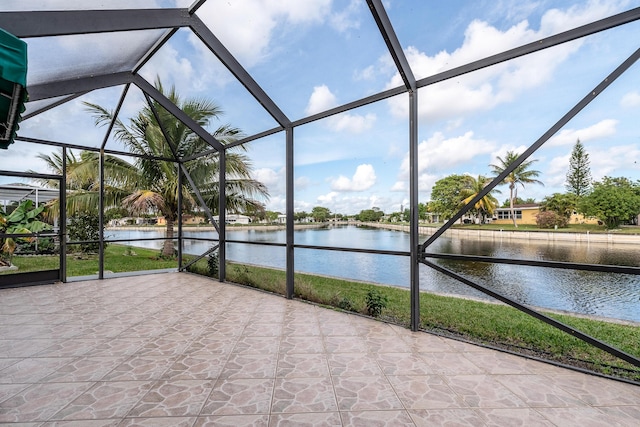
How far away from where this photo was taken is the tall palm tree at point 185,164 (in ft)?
26.2

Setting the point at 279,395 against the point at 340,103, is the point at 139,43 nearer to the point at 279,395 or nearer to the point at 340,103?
the point at 340,103

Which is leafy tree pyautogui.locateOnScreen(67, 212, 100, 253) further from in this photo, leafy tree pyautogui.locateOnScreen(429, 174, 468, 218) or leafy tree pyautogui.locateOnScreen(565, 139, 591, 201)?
leafy tree pyautogui.locateOnScreen(565, 139, 591, 201)

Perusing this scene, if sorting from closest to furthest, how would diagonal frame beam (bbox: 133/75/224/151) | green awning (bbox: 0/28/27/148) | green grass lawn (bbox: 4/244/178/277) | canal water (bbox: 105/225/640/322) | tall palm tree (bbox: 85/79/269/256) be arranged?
green awning (bbox: 0/28/27/148) → canal water (bbox: 105/225/640/322) → diagonal frame beam (bbox: 133/75/224/151) → green grass lawn (bbox: 4/244/178/277) → tall palm tree (bbox: 85/79/269/256)

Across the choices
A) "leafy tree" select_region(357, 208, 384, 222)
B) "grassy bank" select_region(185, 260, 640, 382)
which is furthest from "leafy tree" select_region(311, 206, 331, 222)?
"grassy bank" select_region(185, 260, 640, 382)

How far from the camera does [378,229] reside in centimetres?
618

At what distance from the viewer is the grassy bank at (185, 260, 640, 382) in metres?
2.86

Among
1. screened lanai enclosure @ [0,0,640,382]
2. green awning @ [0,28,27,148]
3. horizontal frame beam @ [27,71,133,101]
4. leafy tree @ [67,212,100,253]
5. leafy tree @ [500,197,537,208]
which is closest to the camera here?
green awning @ [0,28,27,148]

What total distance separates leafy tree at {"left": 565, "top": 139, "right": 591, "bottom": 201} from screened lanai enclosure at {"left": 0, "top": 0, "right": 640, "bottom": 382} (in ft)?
0.18

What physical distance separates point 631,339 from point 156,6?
675 cm

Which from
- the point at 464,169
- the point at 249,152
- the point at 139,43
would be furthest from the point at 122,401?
the point at 249,152

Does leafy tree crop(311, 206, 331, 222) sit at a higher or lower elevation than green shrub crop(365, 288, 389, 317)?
higher

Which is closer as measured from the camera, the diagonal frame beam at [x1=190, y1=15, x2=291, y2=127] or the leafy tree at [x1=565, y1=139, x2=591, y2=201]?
the leafy tree at [x1=565, y1=139, x2=591, y2=201]

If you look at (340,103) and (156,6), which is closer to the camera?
(156,6)

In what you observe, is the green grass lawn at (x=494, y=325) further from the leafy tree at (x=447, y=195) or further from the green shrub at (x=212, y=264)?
the leafy tree at (x=447, y=195)
